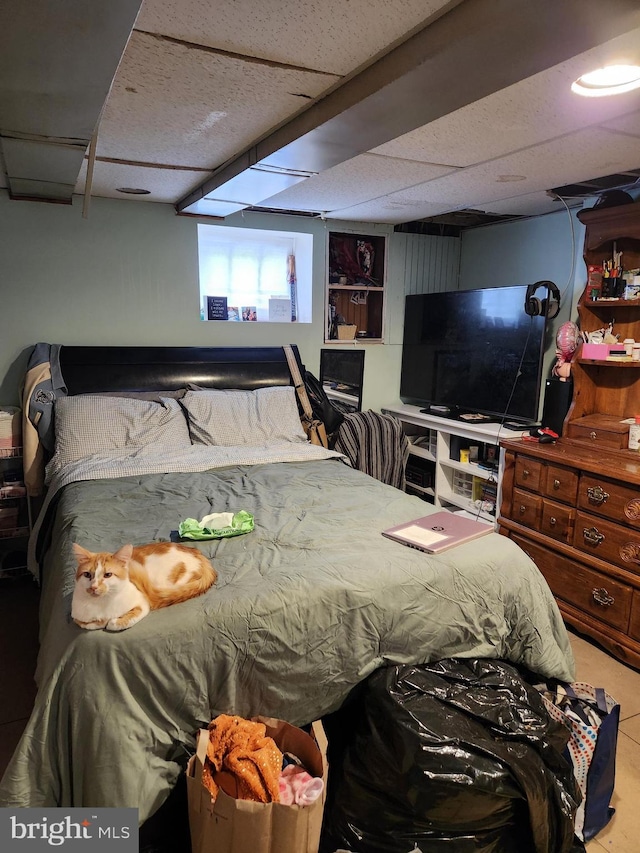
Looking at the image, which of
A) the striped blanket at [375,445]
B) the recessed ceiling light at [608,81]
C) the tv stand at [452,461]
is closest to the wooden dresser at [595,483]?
the tv stand at [452,461]

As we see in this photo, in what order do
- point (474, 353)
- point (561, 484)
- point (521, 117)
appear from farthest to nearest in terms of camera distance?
point (474, 353) → point (561, 484) → point (521, 117)

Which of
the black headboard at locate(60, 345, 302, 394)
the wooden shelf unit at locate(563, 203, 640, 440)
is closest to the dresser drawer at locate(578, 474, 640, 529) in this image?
the wooden shelf unit at locate(563, 203, 640, 440)

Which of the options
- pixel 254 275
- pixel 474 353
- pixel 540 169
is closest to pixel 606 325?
pixel 474 353

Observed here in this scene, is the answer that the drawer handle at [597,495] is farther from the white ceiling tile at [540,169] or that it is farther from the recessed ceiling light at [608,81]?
the recessed ceiling light at [608,81]

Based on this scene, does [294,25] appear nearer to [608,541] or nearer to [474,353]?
[608,541]

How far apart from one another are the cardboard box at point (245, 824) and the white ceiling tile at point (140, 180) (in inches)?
98.1

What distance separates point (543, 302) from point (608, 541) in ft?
4.61

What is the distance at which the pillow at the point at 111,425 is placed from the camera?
9.52ft

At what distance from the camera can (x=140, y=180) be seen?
113 inches

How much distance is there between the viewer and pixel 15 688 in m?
2.23

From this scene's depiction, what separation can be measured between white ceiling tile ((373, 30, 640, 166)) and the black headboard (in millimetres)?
1719

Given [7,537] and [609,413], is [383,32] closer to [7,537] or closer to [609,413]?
[609,413]

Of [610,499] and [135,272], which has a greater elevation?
[135,272]

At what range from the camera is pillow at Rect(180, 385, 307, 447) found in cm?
322
